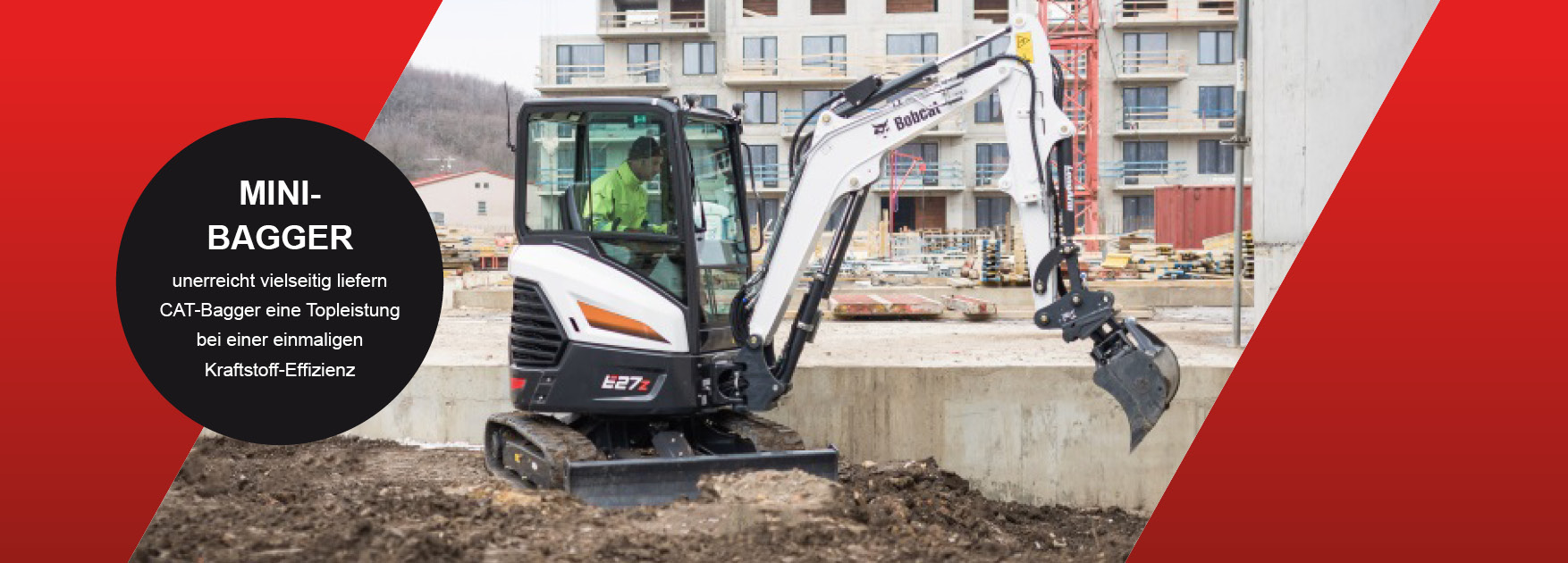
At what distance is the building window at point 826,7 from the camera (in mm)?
55531

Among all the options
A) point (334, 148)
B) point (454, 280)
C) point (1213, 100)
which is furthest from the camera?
point (1213, 100)

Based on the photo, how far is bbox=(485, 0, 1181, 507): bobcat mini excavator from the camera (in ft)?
32.1

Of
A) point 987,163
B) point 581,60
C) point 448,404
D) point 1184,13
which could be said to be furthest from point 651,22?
point 448,404

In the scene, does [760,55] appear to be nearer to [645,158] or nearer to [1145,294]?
[1145,294]

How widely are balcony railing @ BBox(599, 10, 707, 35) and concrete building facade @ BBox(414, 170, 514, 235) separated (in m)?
10.2

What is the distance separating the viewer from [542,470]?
9867 mm

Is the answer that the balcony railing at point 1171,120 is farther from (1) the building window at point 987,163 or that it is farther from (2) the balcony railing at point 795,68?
(2) the balcony railing at point 795,68

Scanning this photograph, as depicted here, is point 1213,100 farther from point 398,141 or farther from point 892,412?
point 892,412

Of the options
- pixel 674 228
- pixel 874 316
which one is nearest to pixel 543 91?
pixel 874 316

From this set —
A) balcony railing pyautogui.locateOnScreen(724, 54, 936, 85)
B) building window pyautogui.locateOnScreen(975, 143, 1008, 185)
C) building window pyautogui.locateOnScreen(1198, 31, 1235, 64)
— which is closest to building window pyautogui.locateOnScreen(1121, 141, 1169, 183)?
building window pyautogui.locateOnScreen(1198, 31, 1235, 64)

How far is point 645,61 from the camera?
58.5 metres

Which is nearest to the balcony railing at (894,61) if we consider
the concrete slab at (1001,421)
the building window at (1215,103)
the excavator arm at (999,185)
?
the building window at (1215,103)

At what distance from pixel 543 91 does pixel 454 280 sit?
27.1 metres

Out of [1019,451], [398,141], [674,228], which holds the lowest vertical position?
[1019,451]
